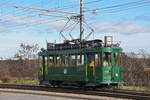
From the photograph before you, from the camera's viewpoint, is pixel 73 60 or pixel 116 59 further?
pixel 73 60

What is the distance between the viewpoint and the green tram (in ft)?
62.2

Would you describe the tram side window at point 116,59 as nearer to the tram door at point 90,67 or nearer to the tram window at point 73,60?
the tram door at point 90,67

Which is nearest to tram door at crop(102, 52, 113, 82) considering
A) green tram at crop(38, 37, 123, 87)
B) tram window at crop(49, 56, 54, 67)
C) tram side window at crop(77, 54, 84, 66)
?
green tram at crop(38, 37, 123, 87)

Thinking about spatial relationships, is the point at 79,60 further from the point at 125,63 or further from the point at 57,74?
the point at 125,63

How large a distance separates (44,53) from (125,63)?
601 cm

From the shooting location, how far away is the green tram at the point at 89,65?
747 inches

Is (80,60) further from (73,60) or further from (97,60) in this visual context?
(97,60)

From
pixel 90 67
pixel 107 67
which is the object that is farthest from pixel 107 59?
pixel 90 67

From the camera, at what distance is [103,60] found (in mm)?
18891

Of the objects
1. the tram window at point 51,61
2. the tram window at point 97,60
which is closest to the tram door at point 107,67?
the tram window at point 97,60

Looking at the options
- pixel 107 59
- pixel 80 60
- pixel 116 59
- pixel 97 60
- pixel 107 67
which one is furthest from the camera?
pixel 80 60

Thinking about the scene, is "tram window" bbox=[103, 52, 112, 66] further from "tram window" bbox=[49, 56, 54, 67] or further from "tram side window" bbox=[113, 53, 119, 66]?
"tram window" bbox=[49, 56, 54, 67]

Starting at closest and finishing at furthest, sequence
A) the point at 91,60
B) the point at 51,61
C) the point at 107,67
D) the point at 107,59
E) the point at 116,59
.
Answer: the point at 107,67
the point at 107,59
the point at 91,60
the point at 116,59
the point at 51,61

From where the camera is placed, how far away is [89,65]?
64.0ft
